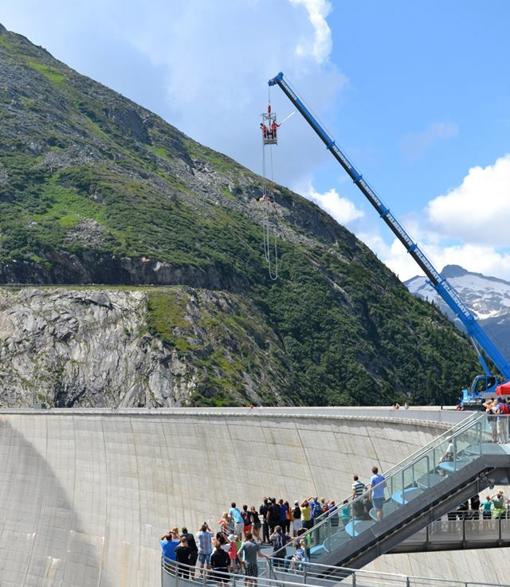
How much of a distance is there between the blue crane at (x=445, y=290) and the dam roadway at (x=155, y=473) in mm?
9523

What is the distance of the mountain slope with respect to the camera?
9750cm

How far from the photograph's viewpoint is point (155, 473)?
173ft

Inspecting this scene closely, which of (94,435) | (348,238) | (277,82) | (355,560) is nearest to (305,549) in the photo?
(355,560)

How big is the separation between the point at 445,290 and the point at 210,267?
59.0 meters

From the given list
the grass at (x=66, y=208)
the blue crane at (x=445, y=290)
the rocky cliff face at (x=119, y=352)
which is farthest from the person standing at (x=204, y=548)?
the grass at (x=66, y=208)

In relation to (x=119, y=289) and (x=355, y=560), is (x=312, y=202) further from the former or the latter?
(x=355, y=560)

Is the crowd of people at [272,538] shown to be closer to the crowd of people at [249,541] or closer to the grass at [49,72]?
the crowd of people at [249,541]

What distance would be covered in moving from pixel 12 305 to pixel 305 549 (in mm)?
81762

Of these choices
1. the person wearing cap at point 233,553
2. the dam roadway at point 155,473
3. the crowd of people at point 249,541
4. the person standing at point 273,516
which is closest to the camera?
the crowd of people at point 249,541

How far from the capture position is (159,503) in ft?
170

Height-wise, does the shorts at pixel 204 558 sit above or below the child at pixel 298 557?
above

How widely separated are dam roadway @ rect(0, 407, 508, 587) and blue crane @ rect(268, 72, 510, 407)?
9523 millimetres

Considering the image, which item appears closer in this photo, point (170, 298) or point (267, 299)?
point (170, 298)

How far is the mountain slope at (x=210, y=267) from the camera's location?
320 feet
